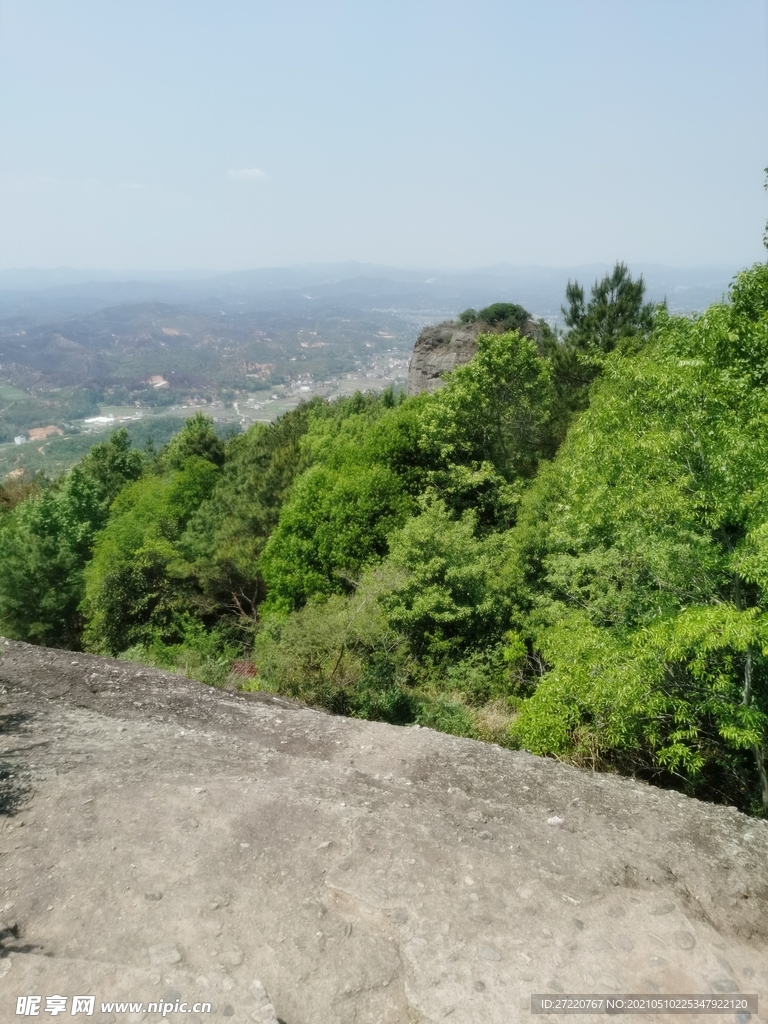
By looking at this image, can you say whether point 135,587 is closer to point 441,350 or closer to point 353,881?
point 353,881

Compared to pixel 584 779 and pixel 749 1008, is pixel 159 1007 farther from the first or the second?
pixel 584 779

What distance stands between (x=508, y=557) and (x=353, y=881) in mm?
11091

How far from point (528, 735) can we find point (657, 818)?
2.08m

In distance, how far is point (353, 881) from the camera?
22.2 ft

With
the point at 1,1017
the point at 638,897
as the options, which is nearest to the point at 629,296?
the point at 638,897

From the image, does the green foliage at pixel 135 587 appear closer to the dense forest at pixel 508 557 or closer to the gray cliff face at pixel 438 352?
the dense forest at pixel 508 557

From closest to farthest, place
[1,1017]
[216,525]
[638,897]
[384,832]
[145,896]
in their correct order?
[1,1017] < [145,896] < [638,897] < [384,832] < [216,525]

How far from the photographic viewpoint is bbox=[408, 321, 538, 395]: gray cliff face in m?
36.2

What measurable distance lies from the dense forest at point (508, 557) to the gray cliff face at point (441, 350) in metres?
2.25

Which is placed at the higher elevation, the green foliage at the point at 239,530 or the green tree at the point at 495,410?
the green tree at the point at 495,410

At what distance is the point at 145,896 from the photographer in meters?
6.27

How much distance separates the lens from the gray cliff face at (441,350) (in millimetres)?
36219

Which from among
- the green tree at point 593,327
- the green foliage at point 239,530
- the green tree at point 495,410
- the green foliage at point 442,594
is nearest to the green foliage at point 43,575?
the green foliage at point 239,530

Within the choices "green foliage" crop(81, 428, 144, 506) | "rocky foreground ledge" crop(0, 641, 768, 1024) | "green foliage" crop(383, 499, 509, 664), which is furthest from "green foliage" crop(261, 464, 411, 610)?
"green foliage" crop(81, 428, 144, 506)
